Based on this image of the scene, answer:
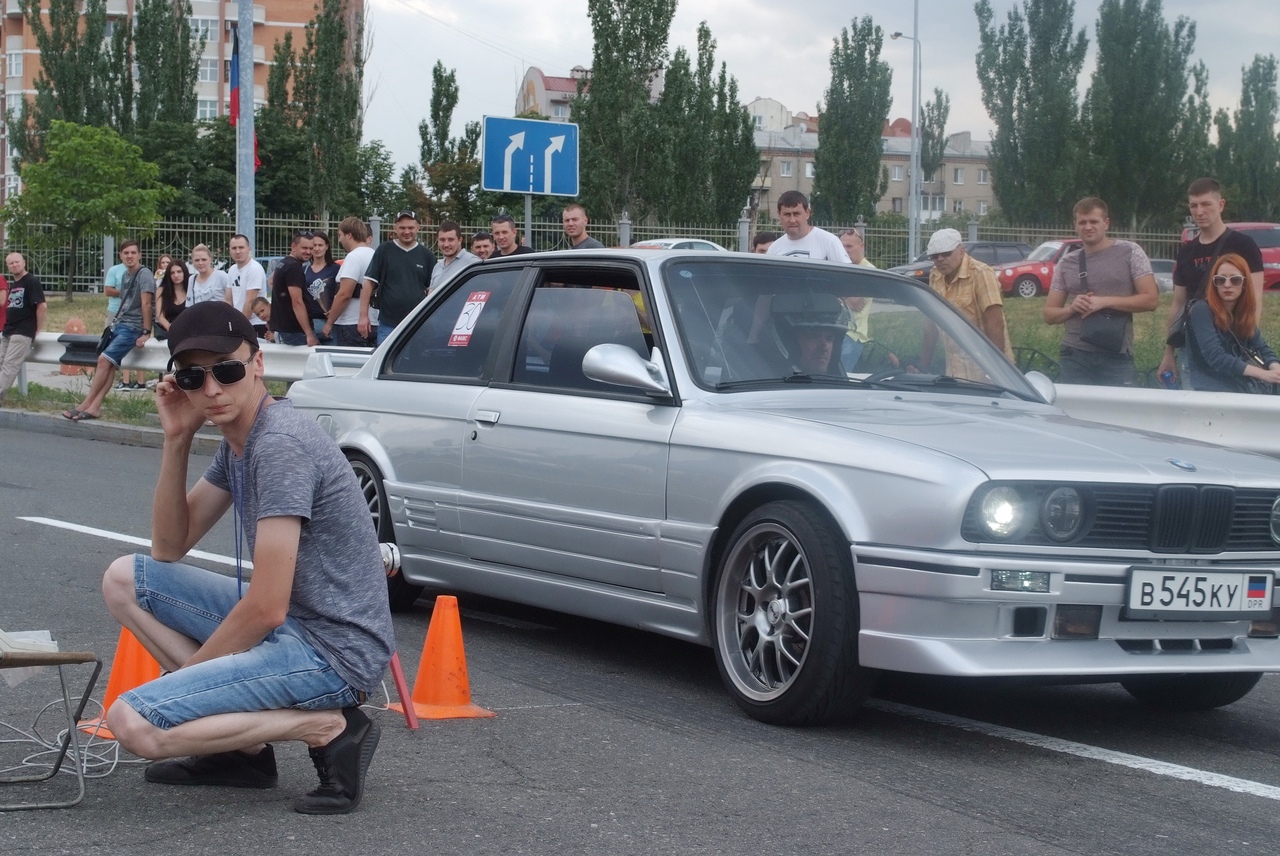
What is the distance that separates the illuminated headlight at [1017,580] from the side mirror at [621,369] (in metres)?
1.51

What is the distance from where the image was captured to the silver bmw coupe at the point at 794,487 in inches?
188

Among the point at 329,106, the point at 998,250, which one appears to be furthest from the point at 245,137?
the point at 329,106

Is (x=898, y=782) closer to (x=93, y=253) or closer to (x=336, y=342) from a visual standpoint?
(x=336, y=342)

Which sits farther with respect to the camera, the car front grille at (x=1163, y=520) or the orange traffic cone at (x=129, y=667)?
the orange traffic cone at (x=129, y=667)

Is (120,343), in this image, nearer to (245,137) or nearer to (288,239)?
(245,137)

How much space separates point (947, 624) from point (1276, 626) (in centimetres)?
116

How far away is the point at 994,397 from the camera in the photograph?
20.3 feet

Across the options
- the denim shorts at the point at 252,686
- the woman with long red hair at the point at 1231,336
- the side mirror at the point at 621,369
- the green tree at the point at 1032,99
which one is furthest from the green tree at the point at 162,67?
the denim shorts at the point at 252,686

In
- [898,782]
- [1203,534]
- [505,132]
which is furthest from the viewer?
[505,132]

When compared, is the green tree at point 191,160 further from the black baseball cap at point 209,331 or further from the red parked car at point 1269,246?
the black baseball cap at point 209,331

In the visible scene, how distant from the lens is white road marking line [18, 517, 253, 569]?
8.52m

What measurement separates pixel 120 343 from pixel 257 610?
14155mm

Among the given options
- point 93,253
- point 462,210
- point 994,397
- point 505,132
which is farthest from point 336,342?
point 462,210

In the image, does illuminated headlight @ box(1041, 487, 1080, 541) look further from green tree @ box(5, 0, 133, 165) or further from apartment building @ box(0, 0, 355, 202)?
apartment building @ box(0, 0, 355, 202)
